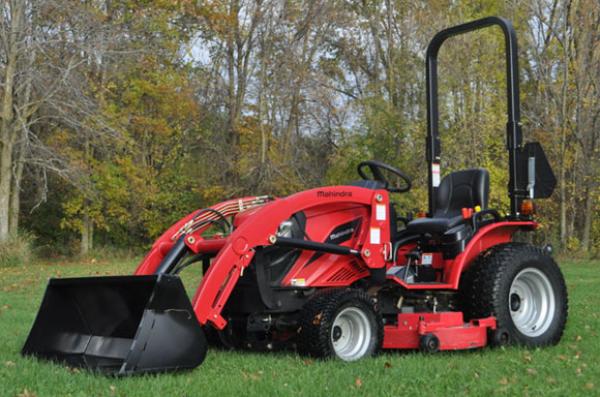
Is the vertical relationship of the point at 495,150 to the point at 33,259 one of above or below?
above

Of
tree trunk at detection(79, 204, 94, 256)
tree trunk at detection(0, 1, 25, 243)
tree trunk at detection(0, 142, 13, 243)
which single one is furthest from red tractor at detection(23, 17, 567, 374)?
tree trunk at detection(79, 204, 94, 256)

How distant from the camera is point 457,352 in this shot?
24.3ft

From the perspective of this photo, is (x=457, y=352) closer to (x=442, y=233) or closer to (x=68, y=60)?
(x=442, y=233)

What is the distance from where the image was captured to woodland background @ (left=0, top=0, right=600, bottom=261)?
1067 inches

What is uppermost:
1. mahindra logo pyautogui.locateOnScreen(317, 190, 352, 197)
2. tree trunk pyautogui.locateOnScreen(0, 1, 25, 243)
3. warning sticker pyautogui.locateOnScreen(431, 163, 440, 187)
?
tree trunk pyautogui.locateOnScreen(0, 1, 25, 243)

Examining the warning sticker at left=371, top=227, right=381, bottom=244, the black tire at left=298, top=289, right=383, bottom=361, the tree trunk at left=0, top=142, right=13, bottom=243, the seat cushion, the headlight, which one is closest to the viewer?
the black tire at left=298, top=289, right=383, bottom=361

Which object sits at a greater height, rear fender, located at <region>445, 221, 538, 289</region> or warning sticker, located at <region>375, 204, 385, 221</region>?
warning sticker, located at <region>375, 204, 385, 221</region>

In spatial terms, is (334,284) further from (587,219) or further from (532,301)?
(587,219)

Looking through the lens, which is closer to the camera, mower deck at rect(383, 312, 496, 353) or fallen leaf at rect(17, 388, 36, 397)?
fallen leaf at rect(17, 388, 36, 397)

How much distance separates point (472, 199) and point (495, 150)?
19.5 meters

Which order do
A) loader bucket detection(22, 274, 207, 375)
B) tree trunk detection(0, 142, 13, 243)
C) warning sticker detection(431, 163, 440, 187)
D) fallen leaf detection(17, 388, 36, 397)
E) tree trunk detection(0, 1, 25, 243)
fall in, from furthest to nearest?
tree trunk detection(0, 142, 13, 243) < tree trunk detection(0, 1, 25, 243) < warning sticker detection(431, 163, 440, 187) < loader bucket detection(22, 274, 207, 375) < fallen leaf detection(17, 388, 36, 397)

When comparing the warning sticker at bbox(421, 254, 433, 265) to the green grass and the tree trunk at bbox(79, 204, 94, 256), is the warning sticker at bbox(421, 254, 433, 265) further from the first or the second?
the tree trunk at bbox(79, 204, 94, 256)

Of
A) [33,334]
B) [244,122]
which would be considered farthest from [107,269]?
[33,334]

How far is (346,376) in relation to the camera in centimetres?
577
